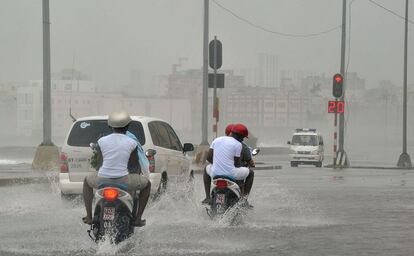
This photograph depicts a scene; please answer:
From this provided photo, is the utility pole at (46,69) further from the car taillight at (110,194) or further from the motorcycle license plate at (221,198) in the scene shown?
the car taillight at (110,194)

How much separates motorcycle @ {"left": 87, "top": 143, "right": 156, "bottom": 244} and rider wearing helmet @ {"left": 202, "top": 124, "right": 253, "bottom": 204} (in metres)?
3.16

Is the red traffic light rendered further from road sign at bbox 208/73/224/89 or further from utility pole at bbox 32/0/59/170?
utility pole at bbox 32/0/59/170

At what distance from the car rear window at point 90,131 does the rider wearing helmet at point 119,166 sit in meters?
5.29

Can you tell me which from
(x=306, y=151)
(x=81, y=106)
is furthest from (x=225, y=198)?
(x=81, y=106)

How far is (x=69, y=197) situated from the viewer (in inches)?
580

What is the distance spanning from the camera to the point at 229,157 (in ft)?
39.6

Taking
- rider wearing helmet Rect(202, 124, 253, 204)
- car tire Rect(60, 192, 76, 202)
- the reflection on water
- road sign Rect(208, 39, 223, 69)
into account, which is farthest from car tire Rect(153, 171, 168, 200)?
road sign Rect(208, 39, 223, 69)

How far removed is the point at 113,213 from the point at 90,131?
6184mm

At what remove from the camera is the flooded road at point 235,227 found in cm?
966

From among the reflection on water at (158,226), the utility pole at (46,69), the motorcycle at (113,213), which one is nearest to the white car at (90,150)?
the reflection on water at (158,226)

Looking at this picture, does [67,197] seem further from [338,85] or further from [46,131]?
[338,85]

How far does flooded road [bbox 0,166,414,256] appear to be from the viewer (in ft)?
31.7

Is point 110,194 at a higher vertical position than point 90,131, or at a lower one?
lower

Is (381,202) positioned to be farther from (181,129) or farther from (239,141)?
(181,129)
